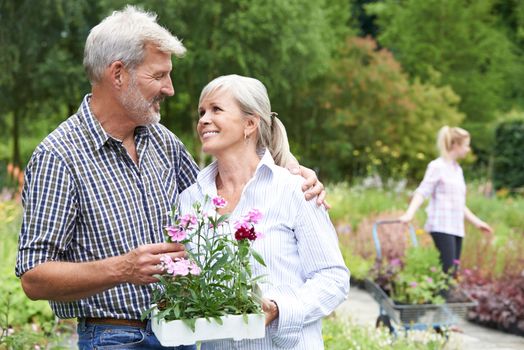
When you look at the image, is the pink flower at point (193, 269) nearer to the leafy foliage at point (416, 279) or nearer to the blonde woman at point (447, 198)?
the leafy foliage at point (416, 279)

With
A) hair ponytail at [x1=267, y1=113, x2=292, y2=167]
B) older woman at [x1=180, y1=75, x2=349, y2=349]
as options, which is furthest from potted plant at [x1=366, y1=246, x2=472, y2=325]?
older woman at [x1=180, y1=75, x2=349, y2=349]

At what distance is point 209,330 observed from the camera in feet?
8.19

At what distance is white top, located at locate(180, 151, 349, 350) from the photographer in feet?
8.98

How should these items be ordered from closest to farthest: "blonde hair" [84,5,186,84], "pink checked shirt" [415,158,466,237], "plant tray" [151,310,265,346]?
"plant tray" [151,310,265,346] < "blonde hair" [84,5,186,84] < "pink checked shirt" [415,158,466,237]

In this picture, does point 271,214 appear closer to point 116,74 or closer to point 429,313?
point 116,74

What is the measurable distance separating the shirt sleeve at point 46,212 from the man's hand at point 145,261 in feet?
0.78

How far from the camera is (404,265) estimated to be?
25.6 feet

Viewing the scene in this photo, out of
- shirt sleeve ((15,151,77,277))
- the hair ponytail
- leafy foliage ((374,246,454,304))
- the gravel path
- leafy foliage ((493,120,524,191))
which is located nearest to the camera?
shirt sleeve ((15,151,77,277))

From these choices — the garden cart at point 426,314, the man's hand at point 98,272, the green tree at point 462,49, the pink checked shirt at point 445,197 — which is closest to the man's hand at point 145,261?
the man's hand at point 98,272

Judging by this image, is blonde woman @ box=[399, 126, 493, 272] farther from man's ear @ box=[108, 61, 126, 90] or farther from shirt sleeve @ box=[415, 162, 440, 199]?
man's ear @ box=[108, 61, 126, 90]

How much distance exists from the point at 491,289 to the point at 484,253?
1.46 meters

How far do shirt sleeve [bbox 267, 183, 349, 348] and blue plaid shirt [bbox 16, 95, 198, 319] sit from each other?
0.45 m

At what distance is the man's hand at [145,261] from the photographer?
2.51m

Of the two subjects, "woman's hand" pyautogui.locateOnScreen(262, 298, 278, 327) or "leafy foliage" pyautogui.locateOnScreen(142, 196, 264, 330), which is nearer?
"leafy foliage" pyautogui.locateOnScreen(142, 196, 264, 330)
